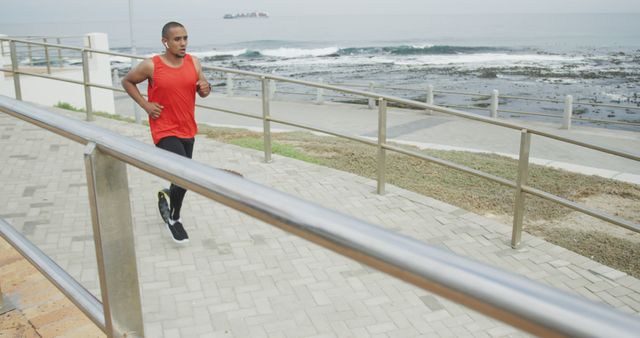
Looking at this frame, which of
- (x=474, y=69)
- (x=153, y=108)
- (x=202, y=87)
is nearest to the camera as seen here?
(x=153, y=108)

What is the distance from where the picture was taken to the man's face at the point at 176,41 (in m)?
5.01

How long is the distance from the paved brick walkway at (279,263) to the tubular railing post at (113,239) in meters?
1.44

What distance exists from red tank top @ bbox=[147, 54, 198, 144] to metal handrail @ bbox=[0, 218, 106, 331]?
277 cm

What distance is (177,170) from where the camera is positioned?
4.27ft

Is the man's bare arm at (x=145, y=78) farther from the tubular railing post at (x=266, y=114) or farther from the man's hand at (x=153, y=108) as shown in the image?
the tubular railing post at (x=266, y=114)

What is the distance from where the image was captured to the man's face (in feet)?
16.4

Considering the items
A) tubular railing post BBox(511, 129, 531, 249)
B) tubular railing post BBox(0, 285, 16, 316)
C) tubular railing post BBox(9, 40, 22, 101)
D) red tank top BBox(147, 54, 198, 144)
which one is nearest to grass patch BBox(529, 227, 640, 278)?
tubular railing post BBox(511, 129, 531, 249)

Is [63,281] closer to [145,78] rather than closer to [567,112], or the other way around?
[145,78]

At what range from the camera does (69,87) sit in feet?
62.5

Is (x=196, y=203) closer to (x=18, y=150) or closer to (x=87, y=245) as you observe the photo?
(x=87, y=245)

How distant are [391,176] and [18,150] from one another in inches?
197

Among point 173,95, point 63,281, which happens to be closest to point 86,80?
point 173,95

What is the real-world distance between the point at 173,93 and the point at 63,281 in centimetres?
329

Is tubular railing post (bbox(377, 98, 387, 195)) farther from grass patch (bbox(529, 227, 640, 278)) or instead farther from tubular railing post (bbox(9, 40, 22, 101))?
tubular railing post (bbox(9, 40, 22, 101))
